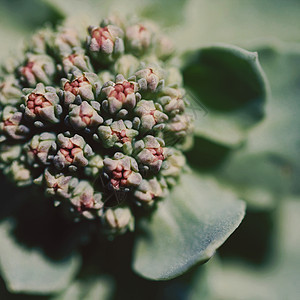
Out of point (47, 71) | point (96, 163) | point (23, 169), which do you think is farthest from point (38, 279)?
point (47, 71)

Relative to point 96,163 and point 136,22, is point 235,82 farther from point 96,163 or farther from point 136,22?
point 96,163

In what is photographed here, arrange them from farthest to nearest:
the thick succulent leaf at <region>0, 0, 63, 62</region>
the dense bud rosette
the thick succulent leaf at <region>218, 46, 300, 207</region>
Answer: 1. the thick succulent leaf at <region>0, 0, 63, 62</region>
2. the thick succulent leaf at <region>218, 46, 300, 207</region>
3. the dense bud rosette

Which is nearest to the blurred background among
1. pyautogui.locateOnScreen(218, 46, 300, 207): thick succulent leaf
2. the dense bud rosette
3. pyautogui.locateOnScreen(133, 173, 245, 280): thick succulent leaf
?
pyautogui.locateOnScreen(218, 46, 300, 207): thick succulent leaf

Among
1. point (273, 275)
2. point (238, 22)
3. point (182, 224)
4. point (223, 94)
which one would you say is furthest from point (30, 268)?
point (238, 22)

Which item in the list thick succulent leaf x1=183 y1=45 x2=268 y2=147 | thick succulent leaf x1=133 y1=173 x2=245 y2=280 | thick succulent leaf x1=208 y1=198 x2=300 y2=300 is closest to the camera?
thick succulent leaf x1=133 y1=173 x2=245 y2=280

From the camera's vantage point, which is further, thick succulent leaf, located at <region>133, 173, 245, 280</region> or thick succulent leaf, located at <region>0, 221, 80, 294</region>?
thick succulent leaf, located at <region>0, 221, 80, 294</region>

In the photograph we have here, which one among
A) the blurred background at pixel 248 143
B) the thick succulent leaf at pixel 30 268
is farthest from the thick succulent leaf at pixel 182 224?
the thick succulent leaf at pixel 30 268

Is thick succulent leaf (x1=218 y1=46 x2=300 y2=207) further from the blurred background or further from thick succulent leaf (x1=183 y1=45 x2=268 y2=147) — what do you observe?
thick succulent leaf (x1=183 y1=45 x2=268 y2=147)

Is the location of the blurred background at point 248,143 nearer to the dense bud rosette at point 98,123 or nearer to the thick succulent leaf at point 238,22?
the thick succulent leaf at point 238,22
